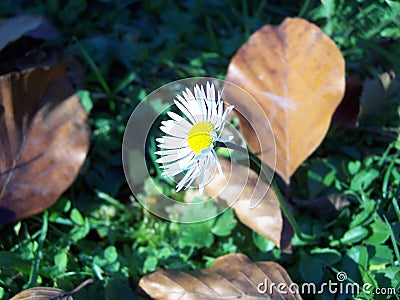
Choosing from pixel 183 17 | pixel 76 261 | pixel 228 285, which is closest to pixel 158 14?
pixel 183 17

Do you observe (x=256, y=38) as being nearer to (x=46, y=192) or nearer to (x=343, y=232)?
(x=343, y=232)

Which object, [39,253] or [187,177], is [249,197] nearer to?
[187,177]

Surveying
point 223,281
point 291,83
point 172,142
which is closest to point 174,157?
point 172,142

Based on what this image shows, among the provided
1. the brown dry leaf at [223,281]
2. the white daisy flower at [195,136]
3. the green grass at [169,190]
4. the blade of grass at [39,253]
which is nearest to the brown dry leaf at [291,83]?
the green grass at [169,190]

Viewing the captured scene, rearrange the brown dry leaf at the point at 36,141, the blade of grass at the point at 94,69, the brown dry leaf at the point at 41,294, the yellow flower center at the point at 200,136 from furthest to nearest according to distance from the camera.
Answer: the blade of grass at the point at 94,69 < the brown dry leaf at the point at 36,141 < the brown dry leaf at the point at 41,294 < the yellow flower center at the point at 200,136

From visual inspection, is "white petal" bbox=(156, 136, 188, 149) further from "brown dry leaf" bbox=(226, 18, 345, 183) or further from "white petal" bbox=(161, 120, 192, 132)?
"brown dry leaf" bbox=(226, 18, 345, 183)

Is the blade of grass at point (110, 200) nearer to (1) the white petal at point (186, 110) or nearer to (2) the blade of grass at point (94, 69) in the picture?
(2) the blade of grass at point (94, 69)
